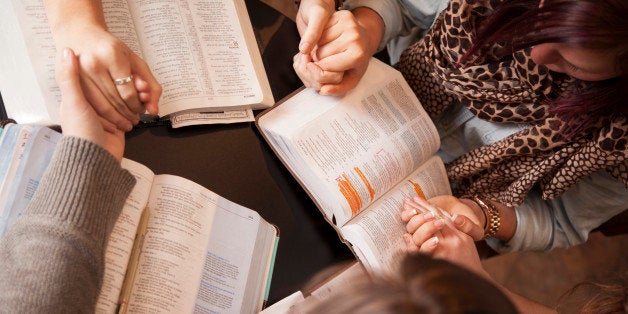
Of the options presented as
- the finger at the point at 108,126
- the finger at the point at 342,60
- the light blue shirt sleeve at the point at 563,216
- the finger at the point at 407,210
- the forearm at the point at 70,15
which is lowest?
the light blue shirt sleeve at the point at 563,216

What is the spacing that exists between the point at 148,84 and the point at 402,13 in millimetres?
600

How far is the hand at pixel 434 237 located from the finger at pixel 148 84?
458 millimetres

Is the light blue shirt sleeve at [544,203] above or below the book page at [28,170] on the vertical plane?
below

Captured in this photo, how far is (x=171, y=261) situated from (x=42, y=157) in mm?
225

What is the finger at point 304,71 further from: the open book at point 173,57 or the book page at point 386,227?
the book page at point 386,227

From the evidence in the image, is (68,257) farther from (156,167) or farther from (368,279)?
(368,279)

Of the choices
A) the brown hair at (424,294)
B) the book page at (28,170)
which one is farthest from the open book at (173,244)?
the brown hair at (424,294)

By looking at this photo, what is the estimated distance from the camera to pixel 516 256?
1.73 meters

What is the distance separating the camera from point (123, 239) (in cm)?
69

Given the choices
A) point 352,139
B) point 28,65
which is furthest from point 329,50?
point 28,65

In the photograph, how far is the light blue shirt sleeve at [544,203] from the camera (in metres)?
1.00

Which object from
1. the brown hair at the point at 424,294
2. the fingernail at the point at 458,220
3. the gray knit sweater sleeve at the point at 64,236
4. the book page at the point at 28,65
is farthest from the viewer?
the fingernail at the point at 458,220

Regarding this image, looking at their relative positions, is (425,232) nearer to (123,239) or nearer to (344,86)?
(344,86)

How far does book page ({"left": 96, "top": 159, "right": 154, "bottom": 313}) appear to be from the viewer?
66 cm
